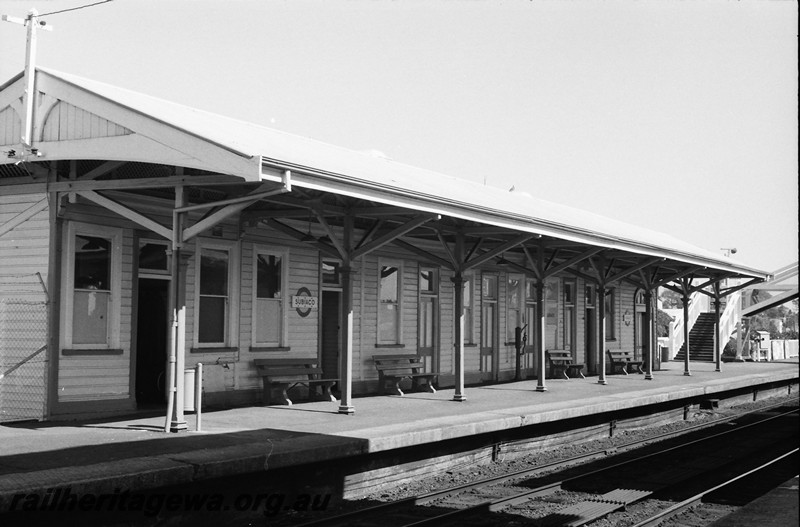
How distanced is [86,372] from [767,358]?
35028 millimetres

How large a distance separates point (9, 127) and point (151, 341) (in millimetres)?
3661

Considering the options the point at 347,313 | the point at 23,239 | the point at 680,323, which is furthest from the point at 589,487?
the point at 680,323

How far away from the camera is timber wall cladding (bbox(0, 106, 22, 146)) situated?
1088 centimetres

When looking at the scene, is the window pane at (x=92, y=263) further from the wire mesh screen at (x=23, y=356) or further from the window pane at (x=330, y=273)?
the window pane at (x=330, y=273)

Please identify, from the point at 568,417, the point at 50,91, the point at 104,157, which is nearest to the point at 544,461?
the point at 568,417

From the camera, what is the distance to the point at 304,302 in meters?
14.8

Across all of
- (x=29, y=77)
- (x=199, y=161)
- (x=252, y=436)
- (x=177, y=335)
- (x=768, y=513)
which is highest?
(x=29, y=77)

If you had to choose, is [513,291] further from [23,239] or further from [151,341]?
[23,239]

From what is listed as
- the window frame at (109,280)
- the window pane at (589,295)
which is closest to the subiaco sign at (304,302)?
the window frame at (109,280)

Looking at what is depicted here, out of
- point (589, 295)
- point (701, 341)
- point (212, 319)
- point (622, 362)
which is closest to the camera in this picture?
point (212, 319)

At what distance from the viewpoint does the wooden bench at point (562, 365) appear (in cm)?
2202

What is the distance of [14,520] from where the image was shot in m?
7.05

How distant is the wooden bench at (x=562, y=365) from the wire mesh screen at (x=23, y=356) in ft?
44.5

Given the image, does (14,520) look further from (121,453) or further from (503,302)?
(503,302)
